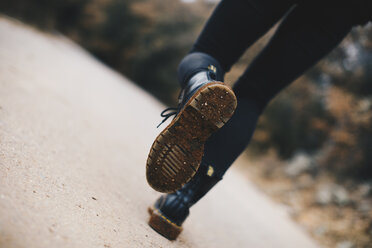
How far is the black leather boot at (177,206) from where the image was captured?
749 millimetres

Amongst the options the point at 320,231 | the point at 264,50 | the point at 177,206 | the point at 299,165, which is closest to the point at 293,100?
the point at 299,165

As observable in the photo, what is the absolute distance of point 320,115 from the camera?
5.11 meters

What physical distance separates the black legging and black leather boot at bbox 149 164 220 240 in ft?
0.19

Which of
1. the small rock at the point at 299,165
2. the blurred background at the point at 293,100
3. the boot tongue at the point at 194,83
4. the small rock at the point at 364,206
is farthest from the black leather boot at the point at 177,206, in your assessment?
the small rock at the point at 299,165

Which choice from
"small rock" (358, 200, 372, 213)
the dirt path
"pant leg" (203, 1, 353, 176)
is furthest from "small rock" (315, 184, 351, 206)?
"pant leg" (203, 1, 353, 176)

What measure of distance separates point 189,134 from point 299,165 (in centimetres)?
407

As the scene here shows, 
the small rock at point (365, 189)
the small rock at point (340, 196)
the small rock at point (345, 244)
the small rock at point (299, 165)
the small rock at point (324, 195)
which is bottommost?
the small rock at point (299, 165)

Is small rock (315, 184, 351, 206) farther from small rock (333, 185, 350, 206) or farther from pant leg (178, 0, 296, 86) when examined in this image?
pant leg (178, 0, 296, 86)

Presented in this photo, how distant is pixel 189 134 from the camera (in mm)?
645

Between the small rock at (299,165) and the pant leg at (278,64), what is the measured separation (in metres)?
3.52

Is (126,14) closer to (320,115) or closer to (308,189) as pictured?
(320,115)

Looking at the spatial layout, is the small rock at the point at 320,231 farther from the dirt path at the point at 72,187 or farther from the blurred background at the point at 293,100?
the dirt path at the point at 72,187

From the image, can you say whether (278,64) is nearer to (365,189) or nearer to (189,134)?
(189,134)

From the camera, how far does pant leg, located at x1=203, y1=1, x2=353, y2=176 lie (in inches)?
28.9
